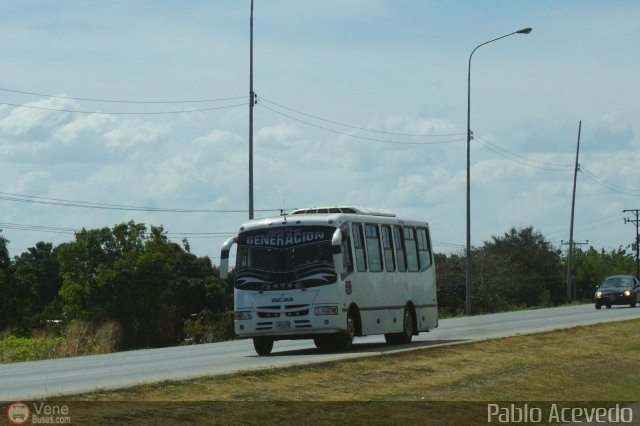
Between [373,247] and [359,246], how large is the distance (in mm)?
941

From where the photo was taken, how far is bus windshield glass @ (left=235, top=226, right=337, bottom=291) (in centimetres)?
2667

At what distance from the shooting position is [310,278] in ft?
87.5

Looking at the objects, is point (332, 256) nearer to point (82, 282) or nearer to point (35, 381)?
point (35, 381)

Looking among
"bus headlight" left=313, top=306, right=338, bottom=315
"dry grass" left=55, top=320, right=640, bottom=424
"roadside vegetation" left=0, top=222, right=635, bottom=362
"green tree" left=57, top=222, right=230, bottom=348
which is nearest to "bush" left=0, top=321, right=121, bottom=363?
"bus headlight" left=313, top=306, right=338, bottom=315

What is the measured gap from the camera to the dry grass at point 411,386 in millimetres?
14641

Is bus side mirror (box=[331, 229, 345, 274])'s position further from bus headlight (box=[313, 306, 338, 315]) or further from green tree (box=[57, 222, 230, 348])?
green tree (box=[57, 222, 230, 348])

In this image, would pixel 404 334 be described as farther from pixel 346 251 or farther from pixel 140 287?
pixel 140 287

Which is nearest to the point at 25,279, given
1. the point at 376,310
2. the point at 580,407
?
the point at 376,310

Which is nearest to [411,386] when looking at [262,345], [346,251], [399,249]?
[346,251]

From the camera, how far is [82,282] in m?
95.5

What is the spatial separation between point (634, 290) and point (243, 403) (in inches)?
1891

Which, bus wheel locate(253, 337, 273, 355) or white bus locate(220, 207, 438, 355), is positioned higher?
white bus locate(220, 207, 438, 355)

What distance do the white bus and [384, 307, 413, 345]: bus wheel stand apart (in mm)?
1259

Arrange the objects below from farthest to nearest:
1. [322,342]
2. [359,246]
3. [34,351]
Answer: [34,351] → [322,342] → [359,246]
